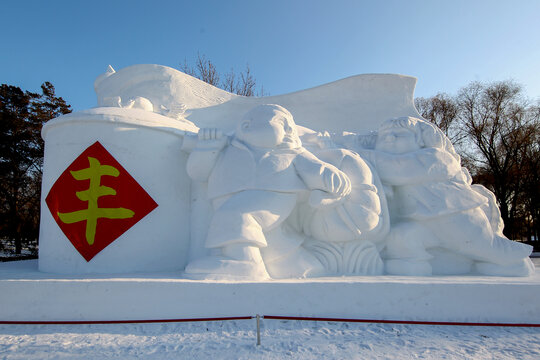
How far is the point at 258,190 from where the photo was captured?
98.3 inches

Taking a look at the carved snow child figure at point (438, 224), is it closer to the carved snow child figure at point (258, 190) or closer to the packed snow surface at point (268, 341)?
the carved snow child figure at point (258, 190)

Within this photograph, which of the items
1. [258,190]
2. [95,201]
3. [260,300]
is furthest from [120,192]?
[260,300]

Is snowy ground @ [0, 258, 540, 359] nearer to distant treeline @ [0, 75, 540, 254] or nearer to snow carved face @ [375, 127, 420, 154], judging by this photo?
snow carved face @ [375, 127, 420, 154]

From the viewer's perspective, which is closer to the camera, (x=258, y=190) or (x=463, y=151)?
(x=258, y=190)

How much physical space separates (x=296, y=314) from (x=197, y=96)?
3.53 metres

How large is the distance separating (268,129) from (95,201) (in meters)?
1.42

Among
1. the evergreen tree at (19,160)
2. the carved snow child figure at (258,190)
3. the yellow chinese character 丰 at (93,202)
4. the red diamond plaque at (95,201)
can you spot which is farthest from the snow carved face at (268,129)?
the evergreen tree at (19,160)

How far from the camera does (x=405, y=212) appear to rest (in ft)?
9.58

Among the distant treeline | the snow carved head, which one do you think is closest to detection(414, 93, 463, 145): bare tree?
the distant treeline

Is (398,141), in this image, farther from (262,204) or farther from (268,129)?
(262,204)

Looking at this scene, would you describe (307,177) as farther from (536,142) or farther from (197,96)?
(536,142)

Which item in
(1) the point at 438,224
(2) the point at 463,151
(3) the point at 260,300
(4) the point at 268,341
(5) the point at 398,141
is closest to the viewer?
(4) the point at 268,341

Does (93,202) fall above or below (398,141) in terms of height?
below

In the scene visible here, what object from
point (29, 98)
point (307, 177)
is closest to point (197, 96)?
point (307, 177)
